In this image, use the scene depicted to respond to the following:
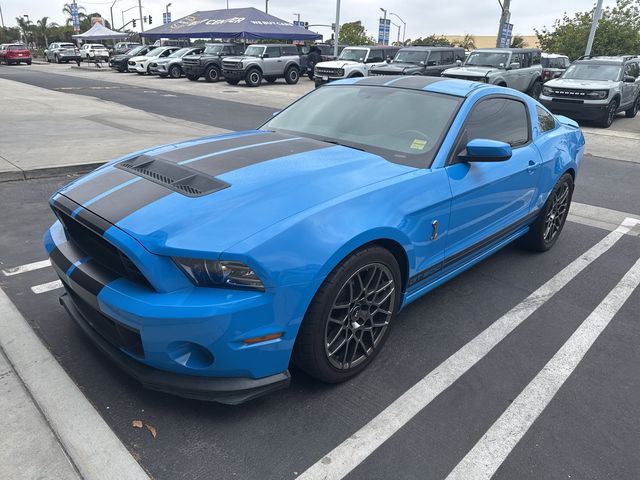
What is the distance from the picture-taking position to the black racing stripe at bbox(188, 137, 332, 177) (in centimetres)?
274

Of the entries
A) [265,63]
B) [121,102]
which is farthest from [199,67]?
[121,102]


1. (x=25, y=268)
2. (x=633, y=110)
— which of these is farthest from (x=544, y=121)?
(x=633, y=110)

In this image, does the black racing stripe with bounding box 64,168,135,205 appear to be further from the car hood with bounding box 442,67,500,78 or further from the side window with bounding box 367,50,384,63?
the side window with bounding box 367,50,384,63

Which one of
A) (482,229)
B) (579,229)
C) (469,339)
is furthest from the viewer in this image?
(579,229)

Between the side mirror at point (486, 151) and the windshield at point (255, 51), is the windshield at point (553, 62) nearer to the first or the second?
the windshield at point (255, 51)

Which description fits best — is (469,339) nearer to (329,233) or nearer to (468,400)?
(468,400)

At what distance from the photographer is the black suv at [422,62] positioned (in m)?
18.0

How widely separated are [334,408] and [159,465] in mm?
866

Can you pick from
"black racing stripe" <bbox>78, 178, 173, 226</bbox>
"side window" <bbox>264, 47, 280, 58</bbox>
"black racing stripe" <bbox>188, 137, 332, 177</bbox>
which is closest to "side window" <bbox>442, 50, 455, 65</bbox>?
"side window" <bbox>264, 47, 280, 58</bbox>

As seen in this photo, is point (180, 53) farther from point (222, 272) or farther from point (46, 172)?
point (222, 272)

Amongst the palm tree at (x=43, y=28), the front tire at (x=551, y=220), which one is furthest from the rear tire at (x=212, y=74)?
the palm tree at (x=43, y=28)

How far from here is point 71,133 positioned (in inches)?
363

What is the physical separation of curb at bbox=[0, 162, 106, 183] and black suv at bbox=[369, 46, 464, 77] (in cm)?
1347

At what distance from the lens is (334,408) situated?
8.16 feet
